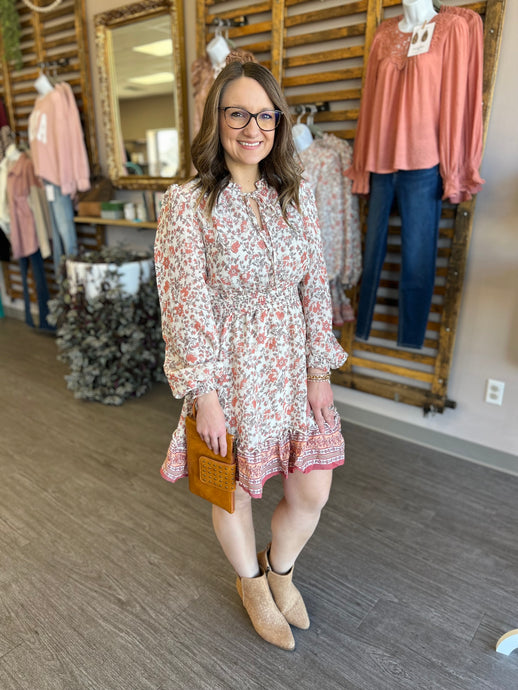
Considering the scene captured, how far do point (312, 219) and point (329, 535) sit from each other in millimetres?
1278

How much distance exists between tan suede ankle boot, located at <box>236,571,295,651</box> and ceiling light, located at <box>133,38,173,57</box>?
3.18 metres

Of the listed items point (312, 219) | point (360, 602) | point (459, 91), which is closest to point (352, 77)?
point (459, 91)

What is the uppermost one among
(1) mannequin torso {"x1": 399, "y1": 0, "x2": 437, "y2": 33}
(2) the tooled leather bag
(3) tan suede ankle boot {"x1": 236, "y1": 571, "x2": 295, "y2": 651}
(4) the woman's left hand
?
(1) mannequin torso {"x1": 399, "y1": 0, "x2": 437, "y2": 33}

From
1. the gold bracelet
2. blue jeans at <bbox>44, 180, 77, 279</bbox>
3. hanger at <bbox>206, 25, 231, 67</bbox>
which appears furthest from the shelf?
the gold bracelet

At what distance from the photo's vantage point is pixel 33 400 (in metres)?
3.14

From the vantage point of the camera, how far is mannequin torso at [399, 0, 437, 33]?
2010 mm

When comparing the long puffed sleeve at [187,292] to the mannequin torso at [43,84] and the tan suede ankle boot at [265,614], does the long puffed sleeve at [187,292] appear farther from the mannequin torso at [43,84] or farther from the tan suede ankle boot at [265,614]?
the mannequin torso at [43,84]

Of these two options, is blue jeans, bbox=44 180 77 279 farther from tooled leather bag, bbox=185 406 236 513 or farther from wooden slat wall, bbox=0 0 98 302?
tooled leather bag, bbox=185 406 236 513

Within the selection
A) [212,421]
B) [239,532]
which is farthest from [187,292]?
[239,532]

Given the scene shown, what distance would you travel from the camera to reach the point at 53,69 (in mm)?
3943

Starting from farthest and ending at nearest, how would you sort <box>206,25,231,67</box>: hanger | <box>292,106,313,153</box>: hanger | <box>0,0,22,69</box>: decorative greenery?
<box>0,0,22,69</box>: decorative greenery < <box>206,25,231,67</box>: hanger < <box>292,106,313,153</box>: hanger

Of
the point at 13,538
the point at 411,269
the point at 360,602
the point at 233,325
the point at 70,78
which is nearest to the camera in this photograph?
the point at 233,325

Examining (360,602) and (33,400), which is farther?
(33,400)

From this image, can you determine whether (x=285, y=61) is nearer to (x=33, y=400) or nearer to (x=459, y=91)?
(x=459, y=91)
